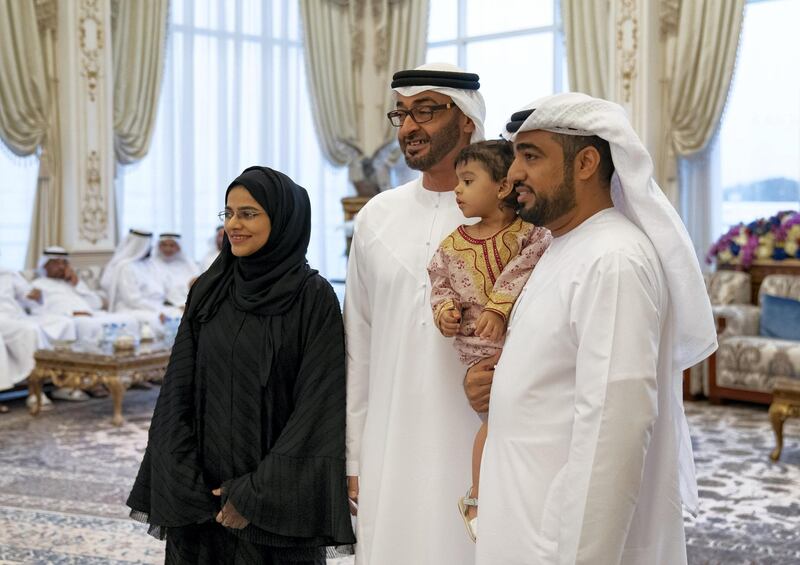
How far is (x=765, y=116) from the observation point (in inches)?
319

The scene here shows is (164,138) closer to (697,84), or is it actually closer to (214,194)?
(214,194)

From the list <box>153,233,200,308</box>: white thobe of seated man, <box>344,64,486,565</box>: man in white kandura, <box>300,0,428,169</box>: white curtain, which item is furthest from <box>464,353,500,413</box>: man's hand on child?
<box>300,0,428,169</box>: white curtain

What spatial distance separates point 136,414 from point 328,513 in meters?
4.86

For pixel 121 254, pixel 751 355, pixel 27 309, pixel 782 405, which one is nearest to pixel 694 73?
pixel 751 355

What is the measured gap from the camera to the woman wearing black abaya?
7.63 ft

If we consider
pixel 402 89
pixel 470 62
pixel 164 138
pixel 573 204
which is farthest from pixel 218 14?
pixel 573 204

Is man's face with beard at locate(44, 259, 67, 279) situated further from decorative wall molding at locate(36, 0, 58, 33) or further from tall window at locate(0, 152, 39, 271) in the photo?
decorative wall molding at locate(36, 0, 58, 33)

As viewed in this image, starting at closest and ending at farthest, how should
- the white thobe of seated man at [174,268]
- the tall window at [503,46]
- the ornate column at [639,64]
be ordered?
the ornate column at [639,64] → the white thobe of seated man at [174,268] → the tall window at [503,46]

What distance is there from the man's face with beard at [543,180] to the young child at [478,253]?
9.6 inches

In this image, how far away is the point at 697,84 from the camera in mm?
8109

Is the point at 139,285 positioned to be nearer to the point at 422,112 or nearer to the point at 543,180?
the point at 422,112

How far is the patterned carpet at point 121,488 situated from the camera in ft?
13.2

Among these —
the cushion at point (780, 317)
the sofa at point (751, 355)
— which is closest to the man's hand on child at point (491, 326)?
the sofa at point (751, 355)

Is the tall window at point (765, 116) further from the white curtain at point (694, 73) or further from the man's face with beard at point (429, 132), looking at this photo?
the man's face with beard at point (429, 132)
